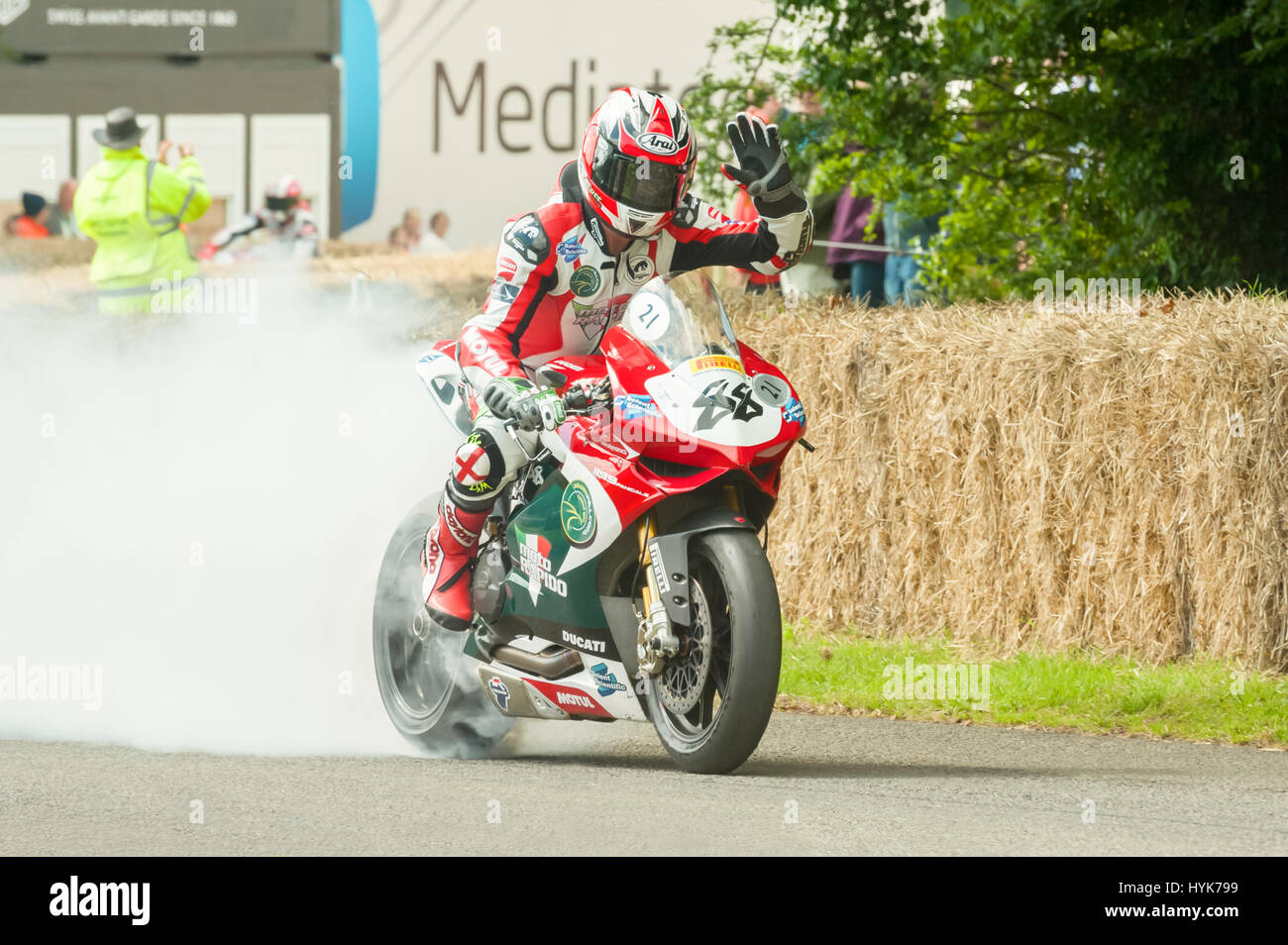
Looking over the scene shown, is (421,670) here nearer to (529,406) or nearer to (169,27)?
(529,406)

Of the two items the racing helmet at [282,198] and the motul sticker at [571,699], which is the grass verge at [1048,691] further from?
the racing helmet at [282,198]

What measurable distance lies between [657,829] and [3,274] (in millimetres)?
13344

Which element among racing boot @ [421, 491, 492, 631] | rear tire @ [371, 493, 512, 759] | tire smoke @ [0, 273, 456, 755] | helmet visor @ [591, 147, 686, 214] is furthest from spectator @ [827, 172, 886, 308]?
helmet visor @ [591, 147, 686, 214]

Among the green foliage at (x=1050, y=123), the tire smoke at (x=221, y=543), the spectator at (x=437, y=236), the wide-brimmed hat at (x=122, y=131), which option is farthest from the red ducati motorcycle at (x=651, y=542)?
the spectator at (x=437, y=236)

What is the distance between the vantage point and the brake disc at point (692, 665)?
6.43 m

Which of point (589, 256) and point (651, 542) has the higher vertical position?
point (589, 256)

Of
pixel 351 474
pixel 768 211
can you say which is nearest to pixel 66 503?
pixel 351 474

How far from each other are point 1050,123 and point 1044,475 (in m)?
3.48

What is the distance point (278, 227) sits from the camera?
18.2 metres

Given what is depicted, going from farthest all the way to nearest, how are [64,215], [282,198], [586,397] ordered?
[64,215]
[282,198]
[586,397]

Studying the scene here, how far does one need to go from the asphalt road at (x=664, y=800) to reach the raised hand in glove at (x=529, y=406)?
3.86ft

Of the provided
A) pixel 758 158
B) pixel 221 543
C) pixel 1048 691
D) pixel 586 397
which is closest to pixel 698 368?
pixel 586 397

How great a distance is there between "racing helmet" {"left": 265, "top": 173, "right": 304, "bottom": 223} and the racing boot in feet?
37.1

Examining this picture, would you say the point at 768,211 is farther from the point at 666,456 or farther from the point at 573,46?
the point at 573,46
